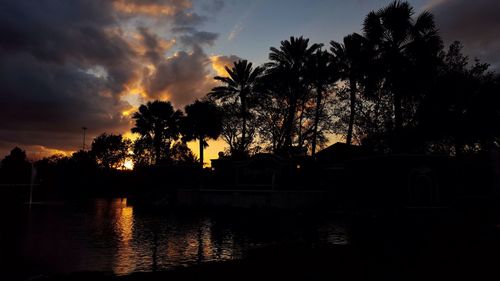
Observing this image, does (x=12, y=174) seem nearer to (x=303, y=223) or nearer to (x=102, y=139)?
(x=102, y=139)

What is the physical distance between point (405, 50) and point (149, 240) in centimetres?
2574

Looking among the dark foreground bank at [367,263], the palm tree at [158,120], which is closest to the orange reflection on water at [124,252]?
the dark foreground bank at [367,263]

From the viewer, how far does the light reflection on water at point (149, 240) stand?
46.9 ft

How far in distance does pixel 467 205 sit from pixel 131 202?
112 feet

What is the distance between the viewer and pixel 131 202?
47750 millimetres

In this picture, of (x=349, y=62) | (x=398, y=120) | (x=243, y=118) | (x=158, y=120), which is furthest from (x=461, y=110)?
(x=158, y=120)

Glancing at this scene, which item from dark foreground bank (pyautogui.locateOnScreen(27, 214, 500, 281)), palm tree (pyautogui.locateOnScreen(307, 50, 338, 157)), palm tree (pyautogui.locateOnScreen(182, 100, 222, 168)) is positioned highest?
palm tree (pyautogui.locateOnScreen(307, 50, 338, 157))

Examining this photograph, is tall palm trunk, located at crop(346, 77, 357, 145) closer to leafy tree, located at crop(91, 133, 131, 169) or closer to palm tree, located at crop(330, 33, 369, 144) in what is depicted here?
palm tree, located at crop(330, 33, 369, 144)

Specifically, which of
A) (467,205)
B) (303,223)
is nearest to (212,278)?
(303,223)

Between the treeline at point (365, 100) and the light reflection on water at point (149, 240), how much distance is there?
51.9 feet

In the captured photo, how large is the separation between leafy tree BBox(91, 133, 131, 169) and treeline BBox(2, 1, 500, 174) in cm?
3340

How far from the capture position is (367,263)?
1215 cm

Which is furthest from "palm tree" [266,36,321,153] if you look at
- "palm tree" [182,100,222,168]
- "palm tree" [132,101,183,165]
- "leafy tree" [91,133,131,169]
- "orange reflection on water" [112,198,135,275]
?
"leafy tree" [91,133,131,169]

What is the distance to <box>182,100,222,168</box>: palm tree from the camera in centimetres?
5152
